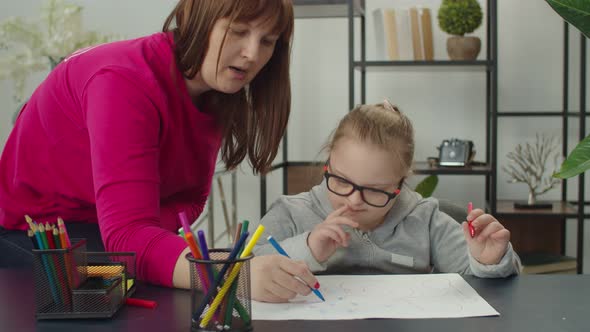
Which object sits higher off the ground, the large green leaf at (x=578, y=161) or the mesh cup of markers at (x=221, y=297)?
the large green leaf at (x=578, y=161)

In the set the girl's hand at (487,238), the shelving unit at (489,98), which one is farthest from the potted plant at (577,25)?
the shelving unit at (489,98)

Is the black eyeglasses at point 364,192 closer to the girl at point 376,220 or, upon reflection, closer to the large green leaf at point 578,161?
the girl at point 376,220

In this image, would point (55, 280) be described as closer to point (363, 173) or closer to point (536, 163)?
point (363, 173)

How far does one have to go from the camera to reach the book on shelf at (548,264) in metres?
2.89

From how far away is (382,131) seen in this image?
1.38m

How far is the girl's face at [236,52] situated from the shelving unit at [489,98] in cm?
169

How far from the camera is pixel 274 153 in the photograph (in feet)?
A: 4.68

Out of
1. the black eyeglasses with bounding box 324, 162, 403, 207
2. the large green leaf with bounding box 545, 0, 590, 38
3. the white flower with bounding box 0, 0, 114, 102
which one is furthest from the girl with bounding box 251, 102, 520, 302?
the white flower with bounding box 0, 0, 114, 102

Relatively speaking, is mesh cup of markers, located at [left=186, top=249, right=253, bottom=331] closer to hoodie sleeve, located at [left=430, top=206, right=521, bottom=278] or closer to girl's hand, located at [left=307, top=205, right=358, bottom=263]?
girl's hand, located at [left=307, top=205, right=358, bottom=263]

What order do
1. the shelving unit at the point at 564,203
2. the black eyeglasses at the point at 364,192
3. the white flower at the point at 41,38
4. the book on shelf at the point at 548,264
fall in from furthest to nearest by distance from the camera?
the shelving unit at the point at 564,203 → the book on shelf at the point at 548,264 → the white flower at the point at 41,38 → the black eyeglasses at the point at 364,192

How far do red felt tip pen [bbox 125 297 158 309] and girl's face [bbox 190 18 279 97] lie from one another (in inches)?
17.0

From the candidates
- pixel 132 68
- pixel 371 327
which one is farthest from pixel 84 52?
pixel 371 327

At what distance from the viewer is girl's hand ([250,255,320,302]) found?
0.94 m

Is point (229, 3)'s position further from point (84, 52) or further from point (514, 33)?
point (514, 33)
